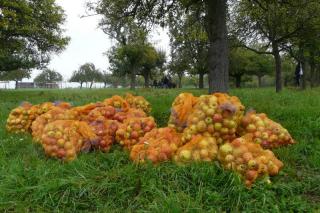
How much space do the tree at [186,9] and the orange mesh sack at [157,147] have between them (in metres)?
4.80

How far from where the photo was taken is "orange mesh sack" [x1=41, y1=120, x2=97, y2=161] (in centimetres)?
500

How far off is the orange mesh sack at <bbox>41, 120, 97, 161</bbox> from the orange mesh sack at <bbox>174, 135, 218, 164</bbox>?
4.74 feet

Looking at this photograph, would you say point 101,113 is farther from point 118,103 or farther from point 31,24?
point 31,24

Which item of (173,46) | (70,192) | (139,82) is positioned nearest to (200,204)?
(70,192)

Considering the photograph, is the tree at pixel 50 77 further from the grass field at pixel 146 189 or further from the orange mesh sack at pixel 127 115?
the grass field at pixel 146 189

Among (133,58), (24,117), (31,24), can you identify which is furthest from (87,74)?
(24,117)

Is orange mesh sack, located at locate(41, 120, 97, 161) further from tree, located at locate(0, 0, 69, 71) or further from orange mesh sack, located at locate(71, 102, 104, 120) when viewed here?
tree, located at locate(0, 0, 69, 71)

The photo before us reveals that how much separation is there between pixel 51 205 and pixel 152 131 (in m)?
1.72

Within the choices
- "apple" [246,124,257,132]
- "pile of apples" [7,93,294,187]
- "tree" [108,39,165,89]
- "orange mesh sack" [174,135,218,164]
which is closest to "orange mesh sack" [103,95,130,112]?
"pile of apples" [7,93,294,187]

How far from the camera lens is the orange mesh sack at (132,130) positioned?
538 centimetres

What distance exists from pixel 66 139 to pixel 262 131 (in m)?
2.51

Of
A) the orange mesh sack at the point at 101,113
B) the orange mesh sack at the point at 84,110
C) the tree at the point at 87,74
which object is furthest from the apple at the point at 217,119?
the tree at the point at 87,74

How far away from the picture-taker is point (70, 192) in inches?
153

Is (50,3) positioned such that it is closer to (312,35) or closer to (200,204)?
(312,35)
